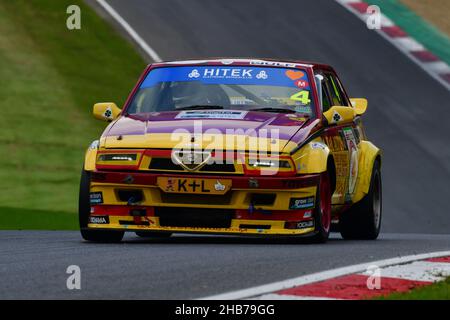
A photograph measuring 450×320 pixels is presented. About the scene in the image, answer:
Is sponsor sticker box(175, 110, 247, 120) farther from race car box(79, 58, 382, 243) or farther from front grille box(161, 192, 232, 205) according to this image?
front grille box(161, 192, 232, 205)

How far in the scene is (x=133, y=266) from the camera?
27.4 ft

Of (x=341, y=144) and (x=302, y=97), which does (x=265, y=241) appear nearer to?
(x=341, y=144)

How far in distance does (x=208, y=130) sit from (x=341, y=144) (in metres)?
1.72

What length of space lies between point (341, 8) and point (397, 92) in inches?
182

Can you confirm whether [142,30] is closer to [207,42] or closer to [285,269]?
[207,42]

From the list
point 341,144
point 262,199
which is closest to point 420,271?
point 262,199

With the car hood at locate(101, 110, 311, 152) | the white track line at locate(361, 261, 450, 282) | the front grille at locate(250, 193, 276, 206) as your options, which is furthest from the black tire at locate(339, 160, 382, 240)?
the white track line at locate(361, 261, 450, 282)

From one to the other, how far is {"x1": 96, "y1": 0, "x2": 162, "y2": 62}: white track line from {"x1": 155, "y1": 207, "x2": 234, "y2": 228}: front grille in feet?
37.9

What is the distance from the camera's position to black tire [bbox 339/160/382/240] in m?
12.4

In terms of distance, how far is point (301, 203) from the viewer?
33.8 feet

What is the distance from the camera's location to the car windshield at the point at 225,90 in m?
11.3

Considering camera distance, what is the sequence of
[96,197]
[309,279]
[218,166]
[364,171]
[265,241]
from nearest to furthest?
[309,279]
[218,166]
[96,197]
[265,241]
[364,171]

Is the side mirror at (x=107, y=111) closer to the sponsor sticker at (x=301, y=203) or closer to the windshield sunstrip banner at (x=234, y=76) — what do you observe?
the windshield sunstrip banner at (x=234, y=76)

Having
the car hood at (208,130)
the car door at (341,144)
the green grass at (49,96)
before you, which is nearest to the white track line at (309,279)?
the car hood at (208,130)
